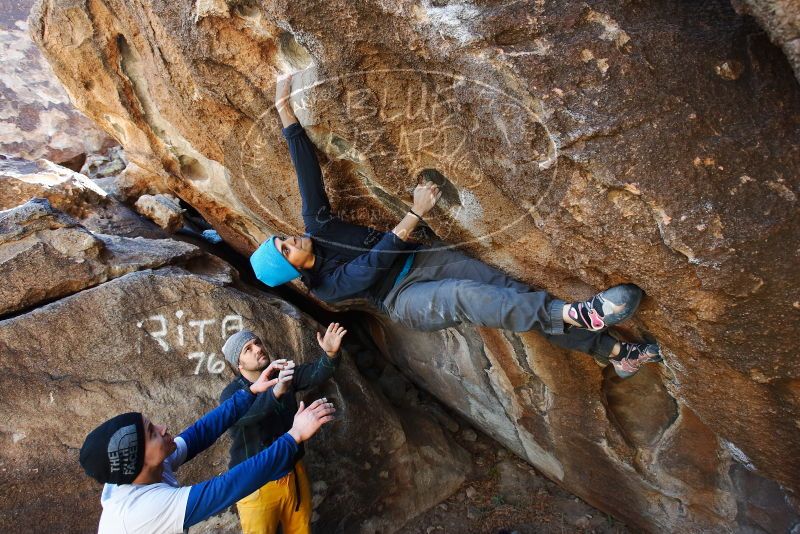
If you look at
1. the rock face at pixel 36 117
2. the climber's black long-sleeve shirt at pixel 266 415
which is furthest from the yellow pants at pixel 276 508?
the rock face at pixel 36 117

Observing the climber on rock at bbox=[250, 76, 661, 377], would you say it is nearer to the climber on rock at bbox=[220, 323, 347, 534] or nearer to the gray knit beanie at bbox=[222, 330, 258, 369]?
the climber on rock at bbox=[220, 323, 347, 534]

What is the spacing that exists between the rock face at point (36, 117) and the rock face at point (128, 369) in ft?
22.2

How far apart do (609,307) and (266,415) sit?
195 cm

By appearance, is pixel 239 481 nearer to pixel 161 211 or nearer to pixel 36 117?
pixel 161 211

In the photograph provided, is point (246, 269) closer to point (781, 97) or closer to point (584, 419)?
point (584, 419)

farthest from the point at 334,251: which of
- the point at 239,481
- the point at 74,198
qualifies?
the point at 74,198

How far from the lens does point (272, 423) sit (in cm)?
306

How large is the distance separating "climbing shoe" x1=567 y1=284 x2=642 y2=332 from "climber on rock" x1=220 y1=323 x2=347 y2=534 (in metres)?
1.25

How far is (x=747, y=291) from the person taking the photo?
191 cm

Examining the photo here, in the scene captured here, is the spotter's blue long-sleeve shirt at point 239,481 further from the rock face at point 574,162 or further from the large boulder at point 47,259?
the large boulder at point 47,259

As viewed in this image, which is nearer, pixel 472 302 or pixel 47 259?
pixel 472 302

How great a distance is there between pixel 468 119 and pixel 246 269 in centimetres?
405

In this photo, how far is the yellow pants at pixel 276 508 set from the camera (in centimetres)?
301

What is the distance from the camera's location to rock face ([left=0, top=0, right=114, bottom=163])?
373 inches
